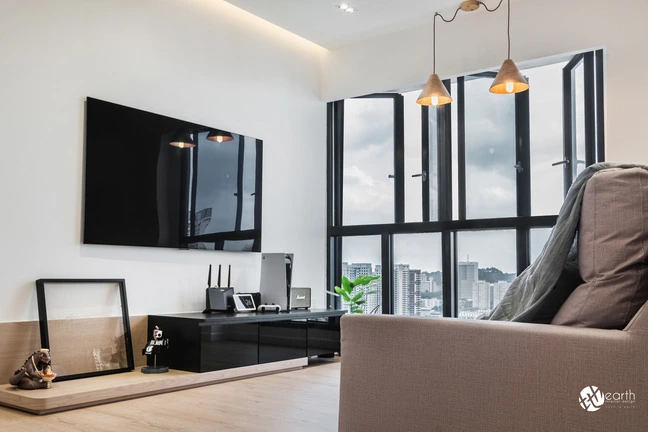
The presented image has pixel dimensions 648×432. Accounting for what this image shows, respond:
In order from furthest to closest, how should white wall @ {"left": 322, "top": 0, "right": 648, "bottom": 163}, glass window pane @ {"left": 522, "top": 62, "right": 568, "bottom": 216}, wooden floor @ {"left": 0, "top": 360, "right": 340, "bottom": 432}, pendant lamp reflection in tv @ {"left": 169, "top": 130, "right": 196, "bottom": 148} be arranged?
1. glass window pane @ {"left": 522, "top": 62, "right": 568, "bottom": 216}
2. pendant lamp reflection in tv @ {"left": 169, "top": 130, "right": 196, "bottom": 148}
3. white wall @ {"left": 322, "top": 0, "right": 648, "bottom": 163}
4. wooden floor @ {"left": 0, "top": 360, "right": 340, "bottom": 432}

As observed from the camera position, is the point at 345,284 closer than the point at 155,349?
No

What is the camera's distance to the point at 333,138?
679cm

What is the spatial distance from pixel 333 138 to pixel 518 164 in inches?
82.7

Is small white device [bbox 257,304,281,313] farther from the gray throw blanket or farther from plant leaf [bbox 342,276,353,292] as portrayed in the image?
the gray throw blanket

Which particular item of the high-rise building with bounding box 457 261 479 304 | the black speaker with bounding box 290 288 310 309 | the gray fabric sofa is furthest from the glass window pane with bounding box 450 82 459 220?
the gray fabric sofa

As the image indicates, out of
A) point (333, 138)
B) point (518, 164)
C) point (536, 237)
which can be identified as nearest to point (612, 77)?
point (518, 164)

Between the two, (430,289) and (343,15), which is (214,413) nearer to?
(430,289)

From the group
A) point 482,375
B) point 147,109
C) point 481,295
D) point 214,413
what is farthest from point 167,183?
point 482,375

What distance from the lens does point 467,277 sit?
5.76 metres

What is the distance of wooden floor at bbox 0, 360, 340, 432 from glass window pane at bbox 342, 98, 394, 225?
242 cm

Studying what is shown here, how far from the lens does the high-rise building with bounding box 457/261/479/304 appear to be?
5719mm

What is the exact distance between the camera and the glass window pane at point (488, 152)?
220 inches

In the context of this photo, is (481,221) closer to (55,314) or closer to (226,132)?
(226,132)

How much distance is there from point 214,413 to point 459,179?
3385mm
